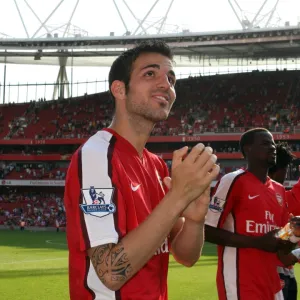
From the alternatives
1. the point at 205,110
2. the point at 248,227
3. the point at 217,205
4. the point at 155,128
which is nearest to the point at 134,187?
the point at 217,205

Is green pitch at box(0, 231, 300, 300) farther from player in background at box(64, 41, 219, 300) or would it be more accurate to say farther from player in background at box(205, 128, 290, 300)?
player in background at box(64, 41, 219, 300)

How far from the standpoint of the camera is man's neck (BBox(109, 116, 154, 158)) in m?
3.17

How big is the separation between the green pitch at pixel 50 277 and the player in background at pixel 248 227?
7505 millimetres

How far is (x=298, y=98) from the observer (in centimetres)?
4591

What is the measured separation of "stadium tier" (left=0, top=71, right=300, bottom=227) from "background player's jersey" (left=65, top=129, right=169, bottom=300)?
37.5 metres

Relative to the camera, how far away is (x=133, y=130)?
319cm

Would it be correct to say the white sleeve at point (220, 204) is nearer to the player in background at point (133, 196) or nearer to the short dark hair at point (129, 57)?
the player in background at point (133, 196)

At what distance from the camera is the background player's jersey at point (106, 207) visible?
2695 mm

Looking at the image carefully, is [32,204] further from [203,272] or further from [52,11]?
[203,272]

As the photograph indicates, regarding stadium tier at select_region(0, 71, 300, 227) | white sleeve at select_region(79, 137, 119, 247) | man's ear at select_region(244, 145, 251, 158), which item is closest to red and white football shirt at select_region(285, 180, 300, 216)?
man's ear at select_region(244, 145, 251, 158)

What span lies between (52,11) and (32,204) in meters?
14.8

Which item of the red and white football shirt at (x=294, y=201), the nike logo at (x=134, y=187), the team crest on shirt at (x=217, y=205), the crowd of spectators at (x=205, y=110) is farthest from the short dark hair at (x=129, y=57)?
the crowd of spectators at (x=205, y=110)

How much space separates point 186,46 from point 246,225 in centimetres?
3842

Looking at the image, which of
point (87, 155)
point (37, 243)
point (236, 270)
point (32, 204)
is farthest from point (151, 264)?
point (32, 204)
